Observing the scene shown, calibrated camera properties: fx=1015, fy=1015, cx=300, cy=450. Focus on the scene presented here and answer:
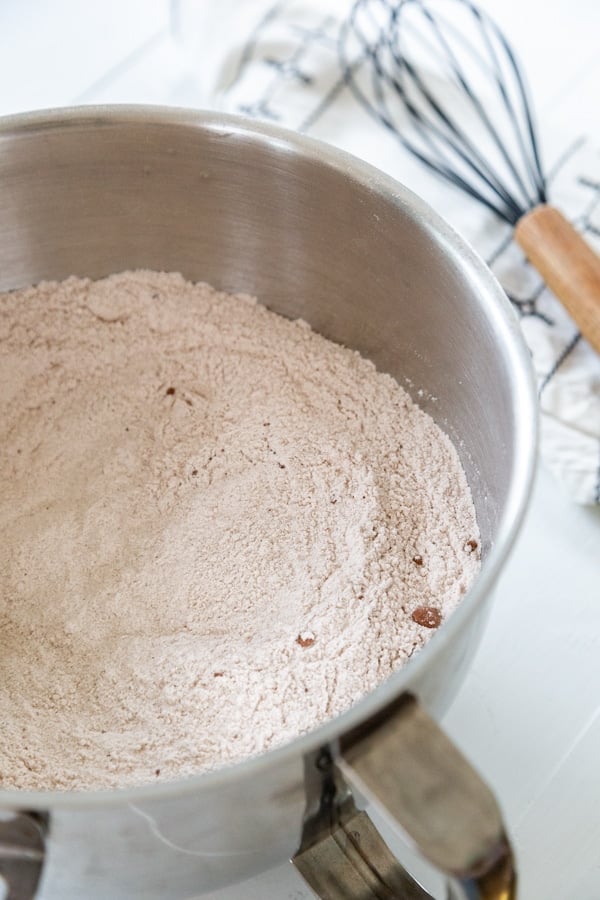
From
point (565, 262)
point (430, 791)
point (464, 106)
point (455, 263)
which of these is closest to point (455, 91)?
point (464, 106)

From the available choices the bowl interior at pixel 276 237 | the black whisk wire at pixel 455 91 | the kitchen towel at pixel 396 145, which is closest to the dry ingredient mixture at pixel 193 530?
the bowl interior at pixel 276 237

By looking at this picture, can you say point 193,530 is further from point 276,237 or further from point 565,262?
point 565,262

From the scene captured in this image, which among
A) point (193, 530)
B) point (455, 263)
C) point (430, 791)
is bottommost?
point (193, 530)

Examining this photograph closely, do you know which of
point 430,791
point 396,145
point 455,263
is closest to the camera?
point 430,791

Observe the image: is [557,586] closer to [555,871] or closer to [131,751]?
[555,871]

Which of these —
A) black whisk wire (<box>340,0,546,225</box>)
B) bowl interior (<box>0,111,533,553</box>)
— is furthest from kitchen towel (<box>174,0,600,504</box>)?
bowl interior (<box>0,111,533,553</box>)

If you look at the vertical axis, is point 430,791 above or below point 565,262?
below

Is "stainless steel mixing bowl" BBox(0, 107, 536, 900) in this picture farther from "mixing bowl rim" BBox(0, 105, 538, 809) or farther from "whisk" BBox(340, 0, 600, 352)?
"whisk" BBox(340, 0, 600, 352)
